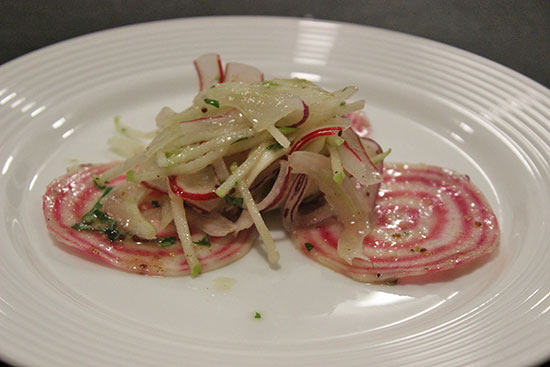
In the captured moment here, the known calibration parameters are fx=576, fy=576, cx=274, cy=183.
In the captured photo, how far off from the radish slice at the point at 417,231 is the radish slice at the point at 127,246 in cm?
35

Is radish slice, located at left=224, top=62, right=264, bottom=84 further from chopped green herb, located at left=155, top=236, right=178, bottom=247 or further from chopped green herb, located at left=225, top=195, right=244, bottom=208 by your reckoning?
chopped green herb, located at left=155, top=236, right=178, bottom=247

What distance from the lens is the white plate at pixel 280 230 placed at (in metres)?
2.19

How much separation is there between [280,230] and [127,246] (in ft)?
2.50

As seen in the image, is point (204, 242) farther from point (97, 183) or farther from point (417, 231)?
point (417, 231)

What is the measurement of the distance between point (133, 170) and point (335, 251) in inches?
43.2

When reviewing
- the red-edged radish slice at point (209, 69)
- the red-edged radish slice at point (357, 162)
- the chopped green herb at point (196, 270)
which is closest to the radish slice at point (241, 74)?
the red-edged radish slice at point (209, 69)

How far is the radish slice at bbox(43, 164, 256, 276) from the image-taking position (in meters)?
2.64

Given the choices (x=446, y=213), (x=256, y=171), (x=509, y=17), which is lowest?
(x=509, y=17)

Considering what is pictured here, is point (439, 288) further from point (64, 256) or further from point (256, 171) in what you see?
point (64, 256)

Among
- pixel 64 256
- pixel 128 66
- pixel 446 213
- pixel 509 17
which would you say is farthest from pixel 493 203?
pixel 509 17

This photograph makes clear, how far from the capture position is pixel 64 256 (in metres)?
2.70

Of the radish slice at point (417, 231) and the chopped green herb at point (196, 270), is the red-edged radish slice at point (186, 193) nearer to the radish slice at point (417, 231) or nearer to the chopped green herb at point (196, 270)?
the chopped green herb at point (196, 270)

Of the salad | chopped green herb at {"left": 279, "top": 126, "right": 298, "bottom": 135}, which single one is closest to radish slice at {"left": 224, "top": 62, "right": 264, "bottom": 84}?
the salad

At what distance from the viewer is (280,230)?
116 inches
